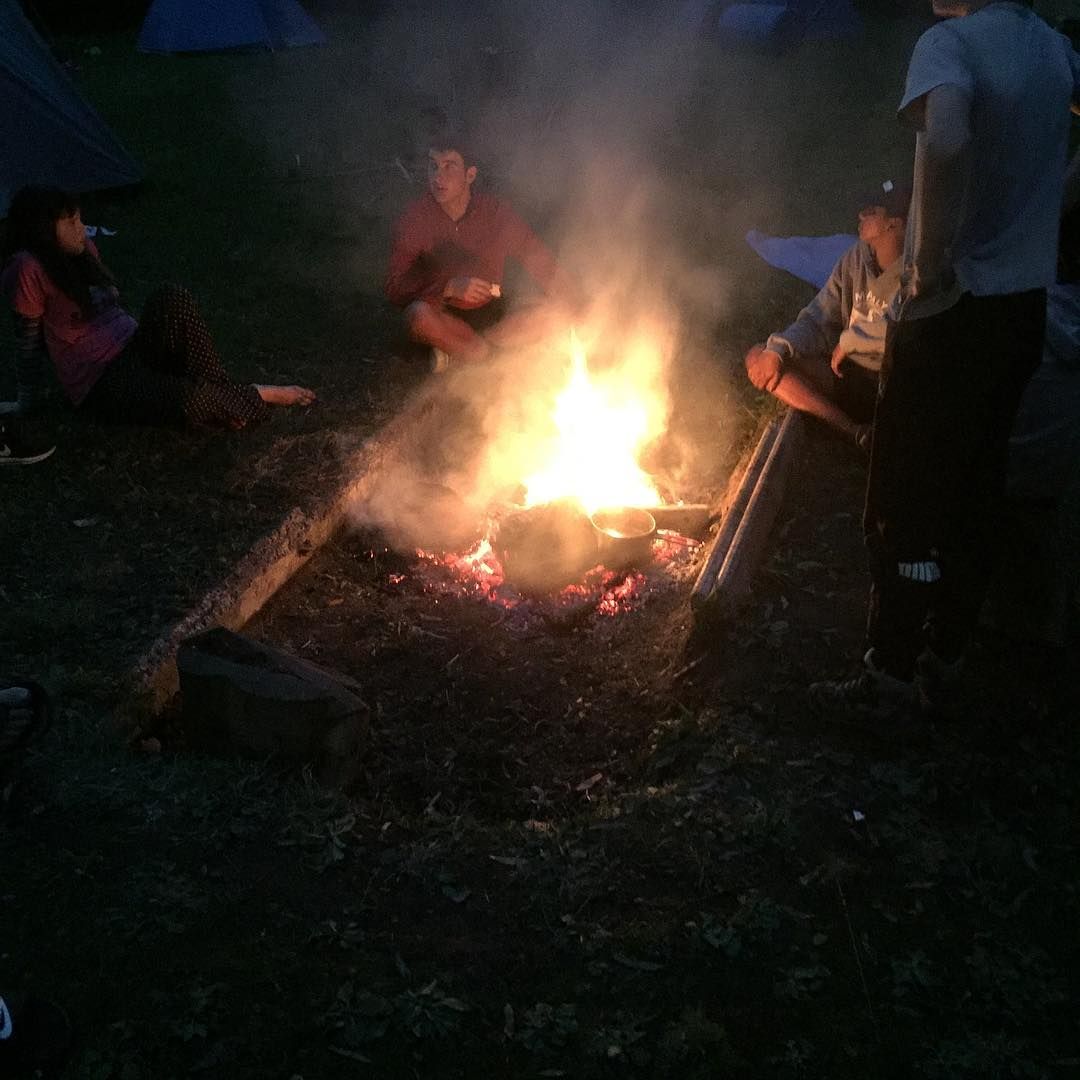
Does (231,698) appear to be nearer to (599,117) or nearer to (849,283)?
(849,283)

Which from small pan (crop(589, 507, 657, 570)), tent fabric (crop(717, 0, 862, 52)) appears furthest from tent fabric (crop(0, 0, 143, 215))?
tent fabric (crop(717, 0, 862, 52))

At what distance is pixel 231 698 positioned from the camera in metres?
3.49

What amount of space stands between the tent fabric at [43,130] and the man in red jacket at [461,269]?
4.30 m

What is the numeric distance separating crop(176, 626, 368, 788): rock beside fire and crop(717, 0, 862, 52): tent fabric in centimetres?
1550

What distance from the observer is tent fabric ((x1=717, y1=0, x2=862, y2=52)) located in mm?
15859

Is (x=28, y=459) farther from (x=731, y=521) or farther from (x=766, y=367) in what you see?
(x=766, y=367)

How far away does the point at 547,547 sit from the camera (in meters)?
5.08

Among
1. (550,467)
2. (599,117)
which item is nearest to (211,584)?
(550,467)

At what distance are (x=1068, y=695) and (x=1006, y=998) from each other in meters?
1.52

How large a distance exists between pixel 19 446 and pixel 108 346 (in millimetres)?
722

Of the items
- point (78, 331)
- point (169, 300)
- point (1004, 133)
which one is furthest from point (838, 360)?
point (78, 331)

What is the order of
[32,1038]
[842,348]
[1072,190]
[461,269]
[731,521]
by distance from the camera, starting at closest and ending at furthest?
[32,1038] < [1072,190] < [731,521] < [842,348] < [461,269]

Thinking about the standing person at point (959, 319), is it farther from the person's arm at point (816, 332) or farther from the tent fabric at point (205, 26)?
the tent fabric at point (205, 26)

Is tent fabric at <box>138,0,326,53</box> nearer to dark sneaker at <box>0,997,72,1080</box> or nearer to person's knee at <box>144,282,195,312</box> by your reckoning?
person's knee at <box>144,282,195,312</box>
